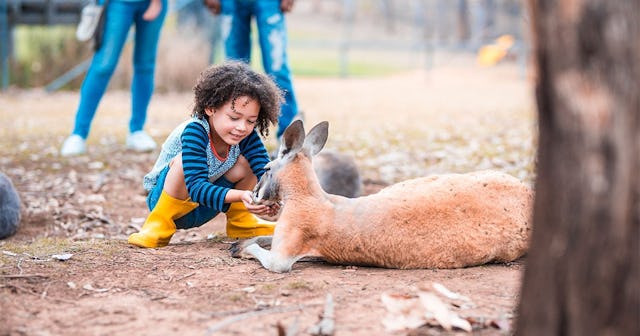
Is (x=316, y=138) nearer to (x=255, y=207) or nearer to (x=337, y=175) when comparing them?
(x=255, y=207)

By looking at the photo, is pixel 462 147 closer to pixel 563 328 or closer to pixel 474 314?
pixel 474 314

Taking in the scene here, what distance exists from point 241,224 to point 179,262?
0.74m

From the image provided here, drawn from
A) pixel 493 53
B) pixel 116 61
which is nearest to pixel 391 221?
pixel 116 61

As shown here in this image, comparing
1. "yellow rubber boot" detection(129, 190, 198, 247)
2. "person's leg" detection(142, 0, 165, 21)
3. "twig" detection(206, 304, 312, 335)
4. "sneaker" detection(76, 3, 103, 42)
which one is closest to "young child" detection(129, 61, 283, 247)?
"yellow rubber boot" detection(129, 190, 198, 247)

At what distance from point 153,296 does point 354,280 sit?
0.80m

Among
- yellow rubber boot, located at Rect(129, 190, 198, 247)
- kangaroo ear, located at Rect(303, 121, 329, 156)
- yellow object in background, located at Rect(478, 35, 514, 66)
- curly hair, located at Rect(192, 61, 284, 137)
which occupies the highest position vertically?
yellow object in background, located at Rect(478, 35, 514, 66)

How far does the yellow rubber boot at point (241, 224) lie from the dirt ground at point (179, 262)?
3.3 inches

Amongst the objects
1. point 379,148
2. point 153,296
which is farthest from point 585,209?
point 379,148

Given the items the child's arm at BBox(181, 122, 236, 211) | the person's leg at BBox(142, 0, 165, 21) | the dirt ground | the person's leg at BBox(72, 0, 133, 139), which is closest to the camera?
the dirt ground

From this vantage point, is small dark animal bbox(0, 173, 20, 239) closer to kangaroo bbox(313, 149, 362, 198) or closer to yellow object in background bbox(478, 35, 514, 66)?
kangaroo bbox(313, 149, 362, 198)

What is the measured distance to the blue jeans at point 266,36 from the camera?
6125mm

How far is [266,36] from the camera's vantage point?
616 centimetres

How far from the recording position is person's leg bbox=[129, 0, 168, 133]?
6.89 meters

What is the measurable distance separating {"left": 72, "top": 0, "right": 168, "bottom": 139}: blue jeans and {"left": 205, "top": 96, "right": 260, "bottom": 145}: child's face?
3.06 m
